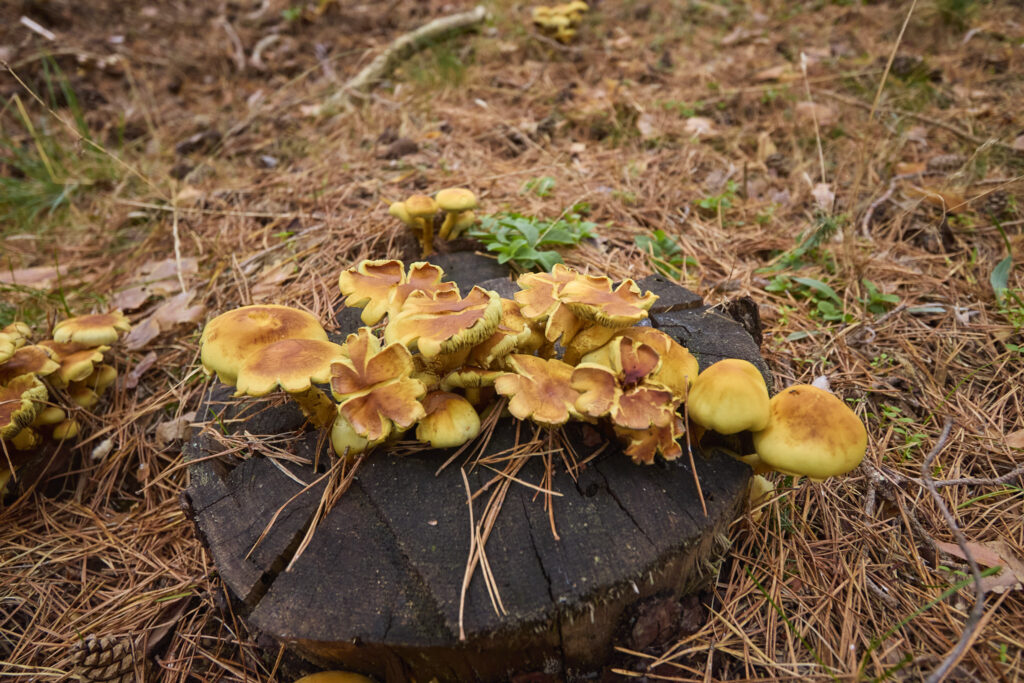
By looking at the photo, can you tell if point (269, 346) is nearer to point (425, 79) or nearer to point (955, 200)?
point (955, 200)

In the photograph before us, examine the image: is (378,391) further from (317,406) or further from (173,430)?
(173,430)

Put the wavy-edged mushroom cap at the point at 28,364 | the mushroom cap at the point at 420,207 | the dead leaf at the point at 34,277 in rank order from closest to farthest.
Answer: the wavy-edged mushroom cap at the point at 28,364
the mushroom cap at the point at 420,207
the dead leaf at the point at 34,277

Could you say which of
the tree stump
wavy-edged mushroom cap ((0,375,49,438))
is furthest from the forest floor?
wavy-edged mushroom cap ((0,375,49,438))

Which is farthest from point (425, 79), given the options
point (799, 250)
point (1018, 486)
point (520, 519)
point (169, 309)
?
point (1018, 486)

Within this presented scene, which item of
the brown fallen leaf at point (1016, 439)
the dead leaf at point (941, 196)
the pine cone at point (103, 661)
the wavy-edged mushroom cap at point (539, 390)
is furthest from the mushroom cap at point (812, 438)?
the pine cone at point (103, 661)

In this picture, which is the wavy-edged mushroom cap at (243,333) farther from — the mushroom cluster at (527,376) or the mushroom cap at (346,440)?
the mushroom cap at (346,440)

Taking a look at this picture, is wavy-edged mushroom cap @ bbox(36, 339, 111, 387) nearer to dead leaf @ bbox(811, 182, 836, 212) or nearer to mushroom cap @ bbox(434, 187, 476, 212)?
mushroom cap @ bbox(434, 187, 476, 212)
